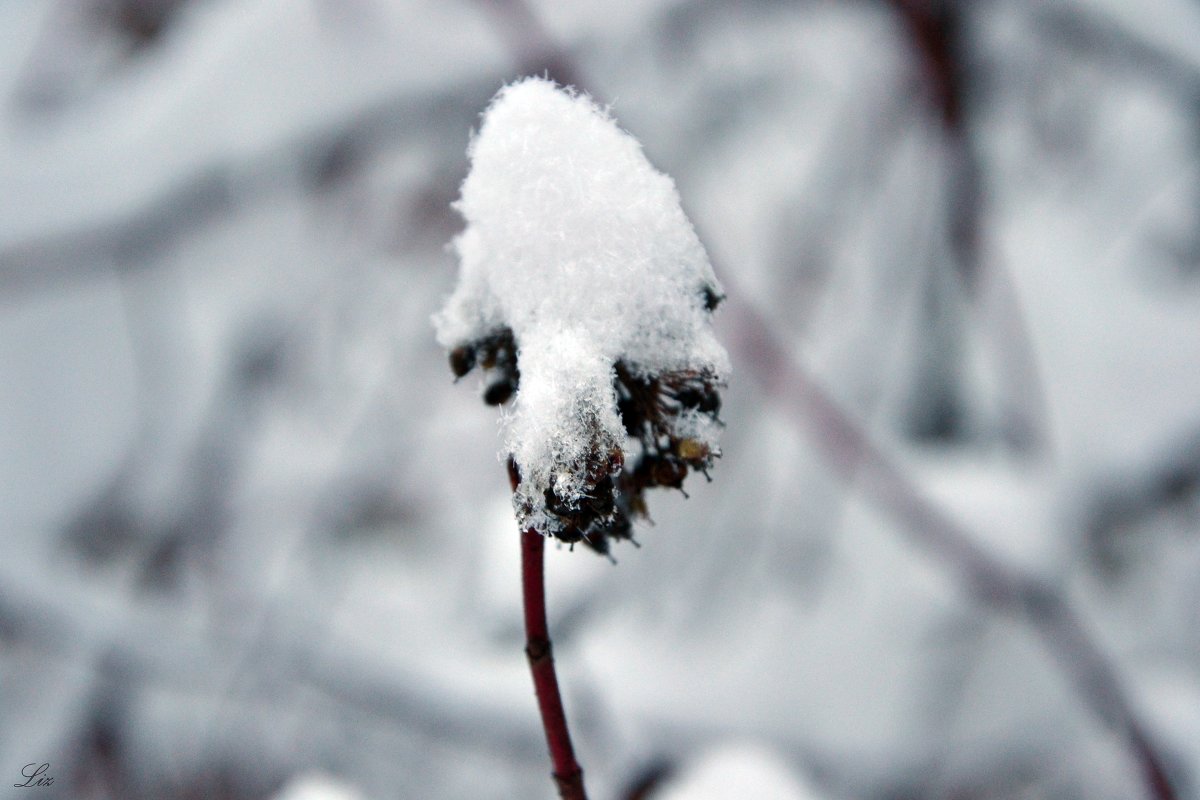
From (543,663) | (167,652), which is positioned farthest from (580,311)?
(167,652)

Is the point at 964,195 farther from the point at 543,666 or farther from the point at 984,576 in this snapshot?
the point at 543,666

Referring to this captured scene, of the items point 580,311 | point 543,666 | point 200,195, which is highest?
point 200,195

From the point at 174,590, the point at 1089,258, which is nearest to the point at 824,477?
the point at 1089,258

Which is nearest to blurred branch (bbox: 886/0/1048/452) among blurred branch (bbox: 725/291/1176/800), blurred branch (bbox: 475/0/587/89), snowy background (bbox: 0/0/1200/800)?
snowy background (bbox: 0/0/1200/800)

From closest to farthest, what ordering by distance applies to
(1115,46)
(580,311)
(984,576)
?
(580,311), (984,576), (1115,46)

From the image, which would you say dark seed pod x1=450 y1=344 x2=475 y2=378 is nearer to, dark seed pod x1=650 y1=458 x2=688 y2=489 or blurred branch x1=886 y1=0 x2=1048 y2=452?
dark seed pod x1=650 y1=458 x2=688 y2=489

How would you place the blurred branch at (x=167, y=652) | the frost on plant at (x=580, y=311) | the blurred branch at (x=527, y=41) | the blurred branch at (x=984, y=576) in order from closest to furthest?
the frost on plant at (x=580, y=311)
the blurred branch at (x=984, y=576)
the blurred branch at (x=527, y=41)
the blurred branch at (x=167, y=652)

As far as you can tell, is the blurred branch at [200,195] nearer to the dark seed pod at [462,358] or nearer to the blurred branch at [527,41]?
the blurred branch at [527,41]

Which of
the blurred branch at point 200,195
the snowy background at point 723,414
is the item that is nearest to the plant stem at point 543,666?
the snowy background at point 723,414
